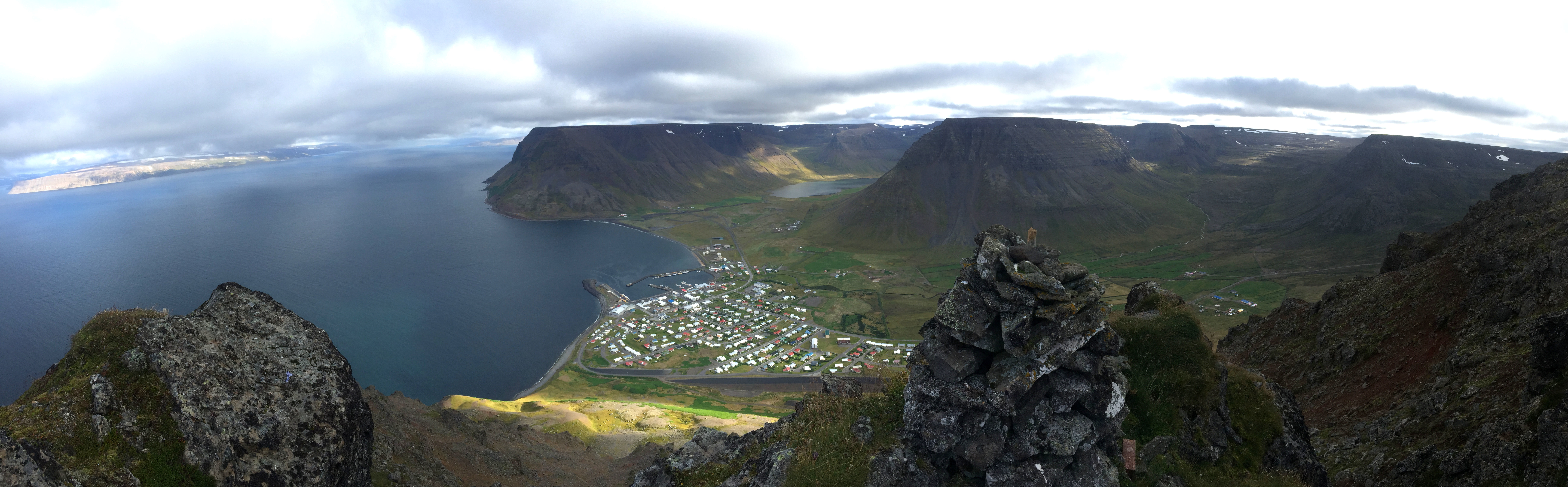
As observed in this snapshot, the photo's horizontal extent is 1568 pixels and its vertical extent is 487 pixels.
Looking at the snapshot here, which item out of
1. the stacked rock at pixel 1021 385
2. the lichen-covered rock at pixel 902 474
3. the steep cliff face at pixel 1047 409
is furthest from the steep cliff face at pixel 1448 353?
the lichen-covered rock at pixel 902 474

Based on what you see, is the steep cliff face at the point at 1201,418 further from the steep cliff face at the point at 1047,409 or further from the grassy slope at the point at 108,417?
the grassy slope at the point at 108,417

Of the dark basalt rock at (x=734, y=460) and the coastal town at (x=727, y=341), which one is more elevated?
the dark basalt rock at (x=734, y=460)

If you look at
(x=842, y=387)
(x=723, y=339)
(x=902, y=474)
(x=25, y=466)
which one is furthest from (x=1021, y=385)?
(x=723, y=339)

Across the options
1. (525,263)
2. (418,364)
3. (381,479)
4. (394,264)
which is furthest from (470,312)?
(381,479)

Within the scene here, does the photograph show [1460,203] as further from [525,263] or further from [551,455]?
[525,263]

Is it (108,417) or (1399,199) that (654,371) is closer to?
(108,417)
